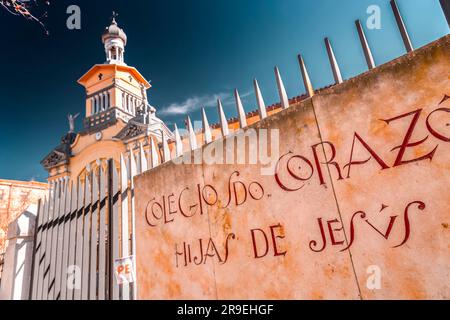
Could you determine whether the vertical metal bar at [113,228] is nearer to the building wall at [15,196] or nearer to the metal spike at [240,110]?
the metal spike at [240,110]

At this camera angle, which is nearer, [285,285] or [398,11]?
[398,11]

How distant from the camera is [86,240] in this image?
151 inches

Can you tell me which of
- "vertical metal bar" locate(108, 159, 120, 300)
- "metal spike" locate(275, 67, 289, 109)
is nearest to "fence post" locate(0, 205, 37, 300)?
"vertical metal bar" locate(108, 159, 120, 300)

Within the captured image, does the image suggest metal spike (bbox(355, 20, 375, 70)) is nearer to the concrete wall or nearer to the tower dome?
the concrete wall

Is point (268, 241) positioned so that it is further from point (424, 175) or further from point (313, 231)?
point (424, 175)

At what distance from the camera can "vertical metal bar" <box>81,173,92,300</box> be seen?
3.62 m

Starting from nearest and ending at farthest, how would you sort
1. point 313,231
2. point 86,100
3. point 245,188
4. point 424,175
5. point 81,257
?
1. point 424,175
2. point 313,231
3. point 245,188
4. point 81,257
5. point 86,100

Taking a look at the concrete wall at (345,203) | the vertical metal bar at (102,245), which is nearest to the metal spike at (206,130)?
the concrete wall at (345,203)

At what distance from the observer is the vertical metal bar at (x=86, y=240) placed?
3625 mm

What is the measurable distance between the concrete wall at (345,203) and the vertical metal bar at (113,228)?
1.20 metres

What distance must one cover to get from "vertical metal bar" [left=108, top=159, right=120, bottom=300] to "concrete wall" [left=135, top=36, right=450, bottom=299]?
1.20m

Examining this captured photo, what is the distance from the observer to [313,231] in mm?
1933
